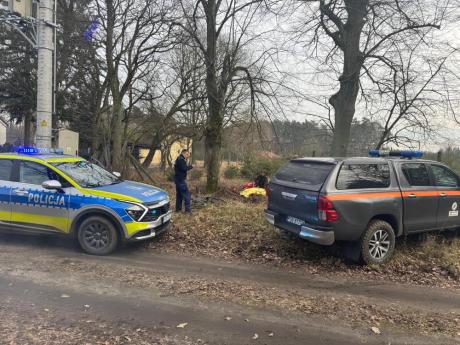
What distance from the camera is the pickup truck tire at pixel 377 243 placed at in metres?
6.57

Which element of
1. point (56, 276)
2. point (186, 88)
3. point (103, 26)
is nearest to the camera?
point (56, 276)

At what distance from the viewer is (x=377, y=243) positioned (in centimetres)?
676

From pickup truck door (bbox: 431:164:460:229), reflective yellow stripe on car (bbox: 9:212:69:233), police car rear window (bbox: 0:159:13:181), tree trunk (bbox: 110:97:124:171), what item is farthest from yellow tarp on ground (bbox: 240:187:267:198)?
tree trunk (bbox: 110:97:124:171)

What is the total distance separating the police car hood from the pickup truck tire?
3.70 metres

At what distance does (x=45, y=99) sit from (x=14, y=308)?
6.32 meters

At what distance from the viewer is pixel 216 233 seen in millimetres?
8617

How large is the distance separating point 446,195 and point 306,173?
289 cm

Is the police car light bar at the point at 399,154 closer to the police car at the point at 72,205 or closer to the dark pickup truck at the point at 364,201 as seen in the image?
the dark pickup truck at the point at 364,201

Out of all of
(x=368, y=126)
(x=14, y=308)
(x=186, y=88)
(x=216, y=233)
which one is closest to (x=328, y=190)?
(x=216, y=233)

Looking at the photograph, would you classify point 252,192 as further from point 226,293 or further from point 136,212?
point 226,293

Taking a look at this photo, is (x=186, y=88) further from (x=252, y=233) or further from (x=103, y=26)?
(x=252, y=233)

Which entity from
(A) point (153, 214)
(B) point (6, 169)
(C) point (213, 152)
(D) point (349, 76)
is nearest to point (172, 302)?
(A) point (153, 214)

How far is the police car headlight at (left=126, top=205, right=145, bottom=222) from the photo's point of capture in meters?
7.00

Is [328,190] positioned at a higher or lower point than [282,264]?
higher
